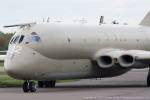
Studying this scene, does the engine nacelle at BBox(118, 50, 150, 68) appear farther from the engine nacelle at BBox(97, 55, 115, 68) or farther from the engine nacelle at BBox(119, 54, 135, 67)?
the engine nacelle at BBox(97, 55, 115, 68)

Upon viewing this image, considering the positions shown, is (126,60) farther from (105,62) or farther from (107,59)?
(105,62)

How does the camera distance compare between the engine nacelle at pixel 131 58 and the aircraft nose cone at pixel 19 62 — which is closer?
the aircraft nose cone at pixel 19 62

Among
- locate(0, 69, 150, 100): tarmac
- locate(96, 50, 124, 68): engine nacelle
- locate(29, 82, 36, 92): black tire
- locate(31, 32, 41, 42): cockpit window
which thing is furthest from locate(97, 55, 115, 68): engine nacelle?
locate(29, 82, 36, 92): black tire

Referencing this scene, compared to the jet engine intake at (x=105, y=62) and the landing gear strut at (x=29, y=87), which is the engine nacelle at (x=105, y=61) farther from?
the landing gear strut at (x=29, y=87)

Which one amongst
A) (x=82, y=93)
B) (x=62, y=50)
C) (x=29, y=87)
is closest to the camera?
(x=82, y=93)

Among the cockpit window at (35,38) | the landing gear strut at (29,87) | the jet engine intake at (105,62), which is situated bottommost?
the landing gear strut at (29,87)

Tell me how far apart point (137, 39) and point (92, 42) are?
415 centimetres

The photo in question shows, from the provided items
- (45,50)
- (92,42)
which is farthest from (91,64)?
(45,50)

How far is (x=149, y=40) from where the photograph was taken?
37312mm

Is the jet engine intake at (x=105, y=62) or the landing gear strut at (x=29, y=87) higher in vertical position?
the jet engine intake at (x=105, y=62)

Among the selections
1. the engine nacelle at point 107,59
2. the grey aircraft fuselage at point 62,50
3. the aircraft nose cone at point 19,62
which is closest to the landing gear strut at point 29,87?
the grey aircraft fuselage at point 62,50

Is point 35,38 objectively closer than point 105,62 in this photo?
Yes

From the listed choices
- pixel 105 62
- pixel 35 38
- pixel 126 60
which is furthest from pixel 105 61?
pixel 35 38

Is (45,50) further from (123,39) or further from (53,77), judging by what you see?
(123,39)
